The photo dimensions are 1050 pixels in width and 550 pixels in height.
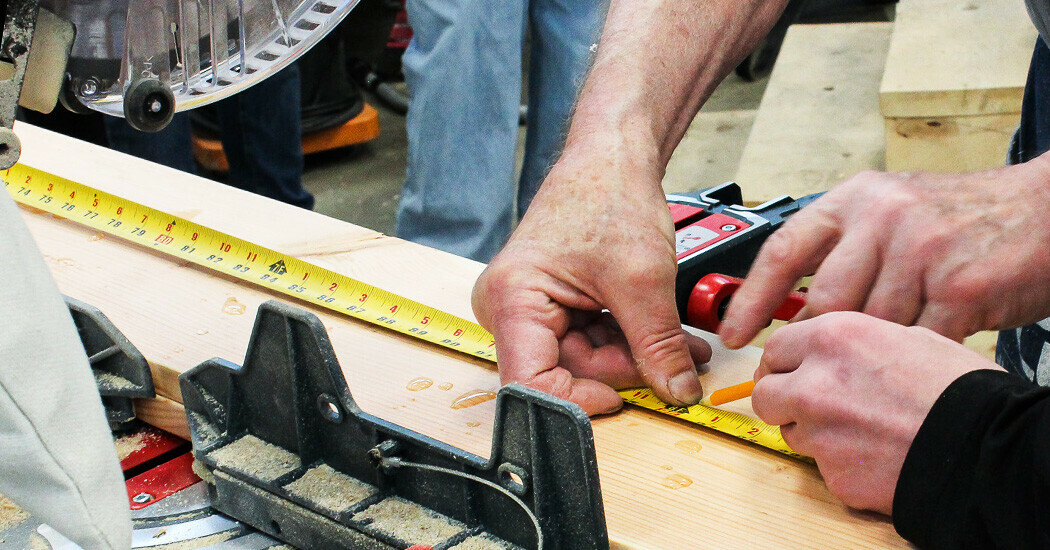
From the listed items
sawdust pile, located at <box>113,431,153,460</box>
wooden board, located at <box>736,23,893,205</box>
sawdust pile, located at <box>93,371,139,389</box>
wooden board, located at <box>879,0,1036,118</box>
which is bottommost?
wooden board, located at <box>736,23,893,205</box>

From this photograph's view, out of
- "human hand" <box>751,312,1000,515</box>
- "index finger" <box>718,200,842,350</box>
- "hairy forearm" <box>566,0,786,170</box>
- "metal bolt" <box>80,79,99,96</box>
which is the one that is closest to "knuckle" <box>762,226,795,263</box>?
"index finger" <box>718,200,842,350</box>

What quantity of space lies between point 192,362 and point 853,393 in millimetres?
779

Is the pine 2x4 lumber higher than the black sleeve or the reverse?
the reverse

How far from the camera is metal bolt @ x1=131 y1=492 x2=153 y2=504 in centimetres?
108

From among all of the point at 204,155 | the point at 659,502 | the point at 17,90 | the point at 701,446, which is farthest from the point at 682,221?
the point at 204,155

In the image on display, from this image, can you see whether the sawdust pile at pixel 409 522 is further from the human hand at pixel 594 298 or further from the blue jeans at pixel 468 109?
the blue jeans at pixel 468 109

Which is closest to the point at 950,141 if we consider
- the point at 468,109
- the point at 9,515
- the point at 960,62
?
the point at 960,62

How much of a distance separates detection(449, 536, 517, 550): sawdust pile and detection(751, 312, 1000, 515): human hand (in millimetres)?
299

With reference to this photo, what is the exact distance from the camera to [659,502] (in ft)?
3.15

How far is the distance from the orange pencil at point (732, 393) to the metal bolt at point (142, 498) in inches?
25.2

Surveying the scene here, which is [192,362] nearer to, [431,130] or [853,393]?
[853,393]

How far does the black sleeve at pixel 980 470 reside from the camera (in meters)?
0.77

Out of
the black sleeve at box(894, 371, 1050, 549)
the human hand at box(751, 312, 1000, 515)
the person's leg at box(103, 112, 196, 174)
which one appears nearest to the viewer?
the black sleeve at box(894, 371, 1050, 549)

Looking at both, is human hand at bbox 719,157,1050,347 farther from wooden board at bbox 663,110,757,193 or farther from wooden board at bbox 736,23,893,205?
wooden board at bbox 663,110,757,193
